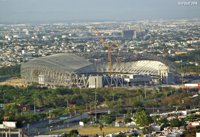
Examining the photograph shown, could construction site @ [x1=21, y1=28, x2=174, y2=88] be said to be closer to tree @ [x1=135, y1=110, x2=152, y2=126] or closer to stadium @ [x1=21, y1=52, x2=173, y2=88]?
stadium @ [x1=21, y1=52, x2=173, y2=88]

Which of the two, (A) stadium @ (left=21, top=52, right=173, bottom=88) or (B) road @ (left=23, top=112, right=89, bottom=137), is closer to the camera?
(B) road @ (left=23, top=112, right=89, bottom=137)

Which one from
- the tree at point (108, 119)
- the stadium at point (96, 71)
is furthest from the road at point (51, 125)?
the stadium at point (96, 71)

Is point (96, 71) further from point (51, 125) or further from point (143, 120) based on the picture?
point (143, 120)

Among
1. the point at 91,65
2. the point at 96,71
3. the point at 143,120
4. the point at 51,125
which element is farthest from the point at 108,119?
the point at 91,65

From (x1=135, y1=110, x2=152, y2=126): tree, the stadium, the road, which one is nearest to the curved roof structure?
the stadium

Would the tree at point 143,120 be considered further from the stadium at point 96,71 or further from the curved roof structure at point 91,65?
the curved roof structure at point 91,65

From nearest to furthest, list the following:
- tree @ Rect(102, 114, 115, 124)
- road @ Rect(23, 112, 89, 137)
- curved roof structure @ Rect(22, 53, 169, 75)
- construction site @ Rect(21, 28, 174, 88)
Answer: road @ Rect(23, 112, 89, 137), tree @ Rect(102, 114, 115, 124), construction site @ Rect(21, 28, 174, 88), curved roof structure @ Rect(22, 53, 169, 75)

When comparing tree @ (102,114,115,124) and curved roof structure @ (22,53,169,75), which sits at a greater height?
curved roof structure @ (22,53,169,75)

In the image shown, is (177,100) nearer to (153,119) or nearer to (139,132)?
(153,119)

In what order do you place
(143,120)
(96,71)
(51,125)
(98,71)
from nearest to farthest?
(143,120) → (51,125) → (96,71) → (98,71)
